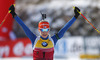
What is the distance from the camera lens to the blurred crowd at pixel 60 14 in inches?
319

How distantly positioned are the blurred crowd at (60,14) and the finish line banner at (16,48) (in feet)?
2.81

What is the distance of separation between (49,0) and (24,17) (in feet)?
5.42

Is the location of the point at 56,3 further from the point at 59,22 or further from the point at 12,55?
the point at 12,55

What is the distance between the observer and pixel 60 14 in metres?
8.81

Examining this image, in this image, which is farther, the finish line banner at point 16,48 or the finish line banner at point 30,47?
the finish line banner at point 16,48

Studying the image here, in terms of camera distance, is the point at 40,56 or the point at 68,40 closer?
the point at 40,56

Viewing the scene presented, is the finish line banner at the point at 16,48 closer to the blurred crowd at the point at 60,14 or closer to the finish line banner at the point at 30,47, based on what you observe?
the finish line banner at the point at 30,47

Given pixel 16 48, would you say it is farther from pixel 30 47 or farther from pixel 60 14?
pixel 60 14

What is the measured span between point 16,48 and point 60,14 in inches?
108

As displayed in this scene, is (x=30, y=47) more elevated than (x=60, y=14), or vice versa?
(x=60, y=14)

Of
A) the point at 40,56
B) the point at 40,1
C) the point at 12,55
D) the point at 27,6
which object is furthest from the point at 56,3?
the point at 40,56

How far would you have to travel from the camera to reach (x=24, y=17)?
375 inches

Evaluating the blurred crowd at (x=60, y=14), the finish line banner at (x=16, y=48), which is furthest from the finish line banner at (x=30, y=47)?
the blurred crowd at (x=60, y=14)

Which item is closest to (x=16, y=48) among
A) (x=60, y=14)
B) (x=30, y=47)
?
(x=30, y=47)
